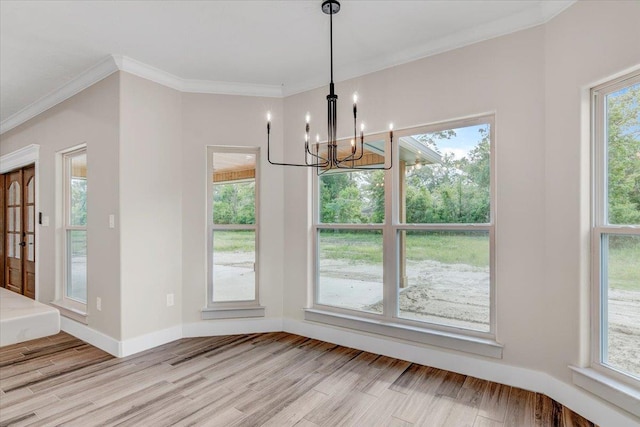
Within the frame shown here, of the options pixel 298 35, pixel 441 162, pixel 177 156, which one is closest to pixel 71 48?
pixel 177 156

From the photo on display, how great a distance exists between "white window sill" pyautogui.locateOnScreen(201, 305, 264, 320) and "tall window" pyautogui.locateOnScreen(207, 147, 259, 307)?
70 mm

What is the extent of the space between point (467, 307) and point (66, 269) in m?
4.34

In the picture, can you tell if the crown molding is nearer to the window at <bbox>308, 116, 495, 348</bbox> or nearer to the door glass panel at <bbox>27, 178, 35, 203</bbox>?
the door glass panel at <bbox>27, 178, 35, 203</bbox>

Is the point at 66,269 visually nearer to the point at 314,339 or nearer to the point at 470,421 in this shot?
the point at 314,339

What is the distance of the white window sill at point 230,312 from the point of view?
3594 mm

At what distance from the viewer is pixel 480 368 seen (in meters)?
2.61

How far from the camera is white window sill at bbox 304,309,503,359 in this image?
258cm

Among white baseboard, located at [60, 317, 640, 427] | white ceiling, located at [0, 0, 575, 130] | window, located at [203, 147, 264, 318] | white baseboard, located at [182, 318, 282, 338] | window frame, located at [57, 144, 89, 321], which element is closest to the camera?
white baseboard, located at [60, 317, 640, 427]

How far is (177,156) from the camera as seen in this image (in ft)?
11.6

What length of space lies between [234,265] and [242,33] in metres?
2.31

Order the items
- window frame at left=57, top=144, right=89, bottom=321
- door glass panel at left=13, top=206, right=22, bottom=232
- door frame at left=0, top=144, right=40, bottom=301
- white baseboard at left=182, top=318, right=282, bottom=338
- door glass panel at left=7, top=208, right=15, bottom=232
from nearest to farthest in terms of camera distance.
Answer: white baseboard at left=182, top=318, right=282, bottom=338, window frame at left=57, top=144, right=89, bottom=321, door frame at left=0, top=144, right=40, bottom=301, door glass panel at left=13, top=206, right=22, bottom=232, door glass panel at left=7, top=208, right=15, bottom=232

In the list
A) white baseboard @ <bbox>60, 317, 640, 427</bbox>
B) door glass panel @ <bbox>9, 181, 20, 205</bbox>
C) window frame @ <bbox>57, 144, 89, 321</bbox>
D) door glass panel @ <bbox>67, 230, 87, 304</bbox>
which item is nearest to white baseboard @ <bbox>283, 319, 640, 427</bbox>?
white baseboard @ <bbox>60, 317, 640, 427</bbox>

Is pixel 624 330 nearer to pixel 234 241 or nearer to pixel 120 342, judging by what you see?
pixel 234 241

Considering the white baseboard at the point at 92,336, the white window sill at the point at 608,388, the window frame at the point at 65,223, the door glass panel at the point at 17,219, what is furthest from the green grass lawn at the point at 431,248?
the door glass panel at the point at 17,219
